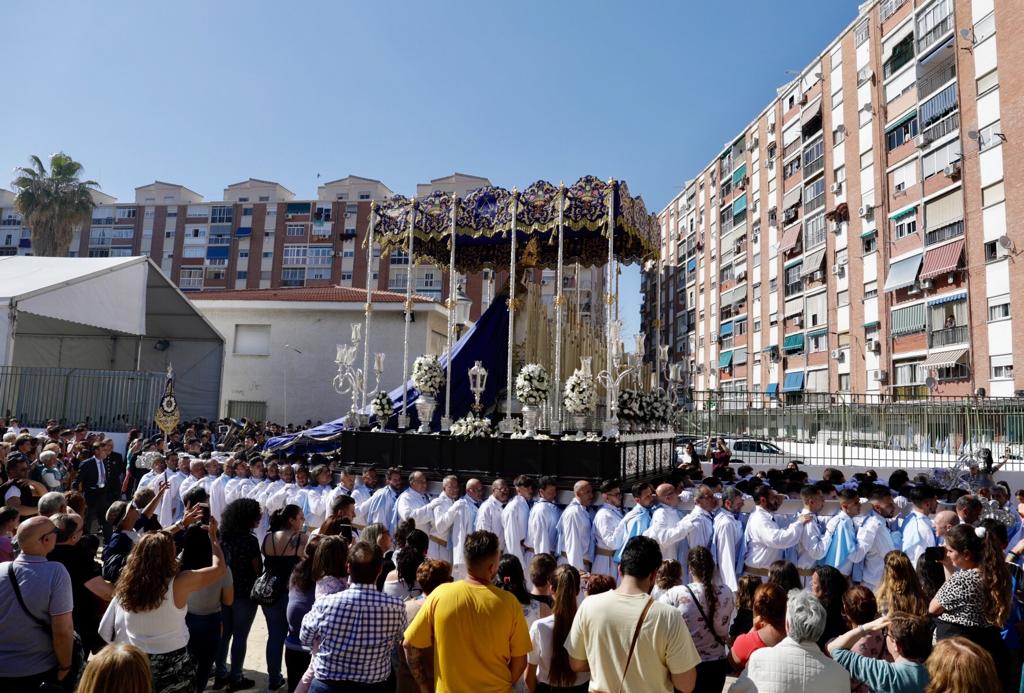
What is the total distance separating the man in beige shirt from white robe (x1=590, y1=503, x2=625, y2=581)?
13.2 ft

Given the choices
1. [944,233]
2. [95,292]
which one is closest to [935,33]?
[944,233]

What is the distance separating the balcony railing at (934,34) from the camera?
29.9 metres

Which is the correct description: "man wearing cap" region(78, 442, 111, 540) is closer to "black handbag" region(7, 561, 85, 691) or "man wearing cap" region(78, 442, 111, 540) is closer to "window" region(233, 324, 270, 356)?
"black handbag" region(7, 561, 85, 691)

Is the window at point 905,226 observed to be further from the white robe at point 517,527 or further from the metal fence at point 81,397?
the metal fence at point 81,397

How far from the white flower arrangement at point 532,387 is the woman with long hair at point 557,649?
23.3ft

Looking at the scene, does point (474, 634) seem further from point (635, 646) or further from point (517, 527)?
point (517, 527)

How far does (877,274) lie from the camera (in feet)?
110

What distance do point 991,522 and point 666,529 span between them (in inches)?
108

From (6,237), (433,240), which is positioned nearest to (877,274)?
(433,240)

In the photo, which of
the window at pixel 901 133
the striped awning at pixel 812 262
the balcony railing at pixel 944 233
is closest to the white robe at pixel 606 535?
the balcony railing at pixel 944 233

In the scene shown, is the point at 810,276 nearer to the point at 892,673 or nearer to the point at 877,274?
the point at 877,274

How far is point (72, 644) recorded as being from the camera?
154 inches

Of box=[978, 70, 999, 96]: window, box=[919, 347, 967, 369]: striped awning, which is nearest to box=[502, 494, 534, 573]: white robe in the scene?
box=[919, 347, 967, 369]: striped awning

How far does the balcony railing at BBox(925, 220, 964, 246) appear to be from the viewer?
96.1ft
